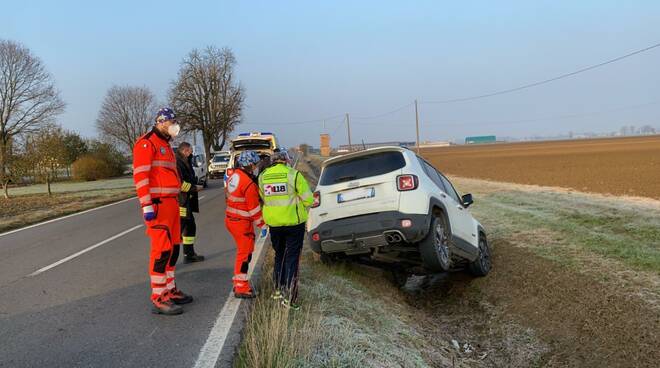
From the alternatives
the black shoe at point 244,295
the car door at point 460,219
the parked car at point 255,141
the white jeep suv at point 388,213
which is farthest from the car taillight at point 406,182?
the parked car at point 255,141

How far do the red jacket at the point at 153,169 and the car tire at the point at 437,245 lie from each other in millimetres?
2826

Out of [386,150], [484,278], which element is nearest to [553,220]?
→ [484,278]

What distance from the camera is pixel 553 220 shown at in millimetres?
10555

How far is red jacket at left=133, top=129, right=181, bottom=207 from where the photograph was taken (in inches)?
179

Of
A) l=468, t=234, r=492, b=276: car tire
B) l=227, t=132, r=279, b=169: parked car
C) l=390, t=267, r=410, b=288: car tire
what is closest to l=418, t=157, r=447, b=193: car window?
l=468, t=234, r=492, b=276: car tire

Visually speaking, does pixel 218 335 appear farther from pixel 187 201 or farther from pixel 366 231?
pixel 187 201

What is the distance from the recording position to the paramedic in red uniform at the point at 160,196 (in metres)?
4.59

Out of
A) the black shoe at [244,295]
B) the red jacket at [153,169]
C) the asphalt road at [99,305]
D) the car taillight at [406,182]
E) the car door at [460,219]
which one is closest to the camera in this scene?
the asphalt road at [99,305]

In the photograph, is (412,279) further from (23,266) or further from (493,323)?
(23,266)

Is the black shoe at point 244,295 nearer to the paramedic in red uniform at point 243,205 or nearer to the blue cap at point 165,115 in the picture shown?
the paramedic in red uniform at point 243,205

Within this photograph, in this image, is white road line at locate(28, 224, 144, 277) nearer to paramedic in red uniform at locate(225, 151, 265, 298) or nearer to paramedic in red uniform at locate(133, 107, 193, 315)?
paramedic in red uniform at locate(133, 107, 193, 315)

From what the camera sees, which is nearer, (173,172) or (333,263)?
(173,172)

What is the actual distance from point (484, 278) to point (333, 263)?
2393mm

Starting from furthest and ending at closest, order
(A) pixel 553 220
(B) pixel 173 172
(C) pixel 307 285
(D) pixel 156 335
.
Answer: (A) pixel 553 220 < (C) pixel 307 285 < (B) pixel 173 172 < (D) pixel 156 335
